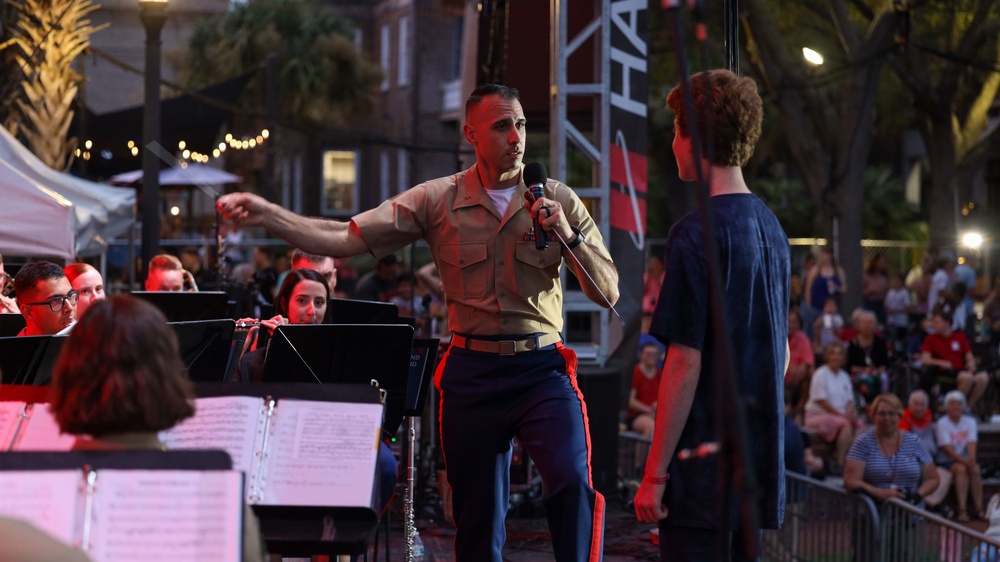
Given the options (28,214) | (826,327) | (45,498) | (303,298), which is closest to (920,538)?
(303,298)

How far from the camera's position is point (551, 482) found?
5070 millimetres

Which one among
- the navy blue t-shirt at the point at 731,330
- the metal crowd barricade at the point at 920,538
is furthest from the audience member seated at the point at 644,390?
the navy blue t-shirt at the point at 731,330

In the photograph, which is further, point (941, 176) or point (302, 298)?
point (941, 176)

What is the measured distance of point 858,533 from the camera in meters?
9.41

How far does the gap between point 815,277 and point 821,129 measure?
10.8 feet

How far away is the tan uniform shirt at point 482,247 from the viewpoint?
5.29m

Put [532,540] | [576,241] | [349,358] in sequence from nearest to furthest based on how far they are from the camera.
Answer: [576,241], [349,358], [532,540]

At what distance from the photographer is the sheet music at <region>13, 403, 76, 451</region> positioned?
3.71 m

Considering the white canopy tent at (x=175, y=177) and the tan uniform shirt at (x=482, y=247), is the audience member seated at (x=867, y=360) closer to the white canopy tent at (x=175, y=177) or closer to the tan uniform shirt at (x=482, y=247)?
Answer: the tan uniform shirt at (x=482, y=247)

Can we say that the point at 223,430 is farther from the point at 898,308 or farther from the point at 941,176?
the point at 941,176

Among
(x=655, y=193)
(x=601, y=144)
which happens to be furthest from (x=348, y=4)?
(x=601, y=144)

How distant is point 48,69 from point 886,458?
30.7ft

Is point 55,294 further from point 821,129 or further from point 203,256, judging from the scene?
point 821,129

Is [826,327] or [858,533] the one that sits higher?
[826,327]
